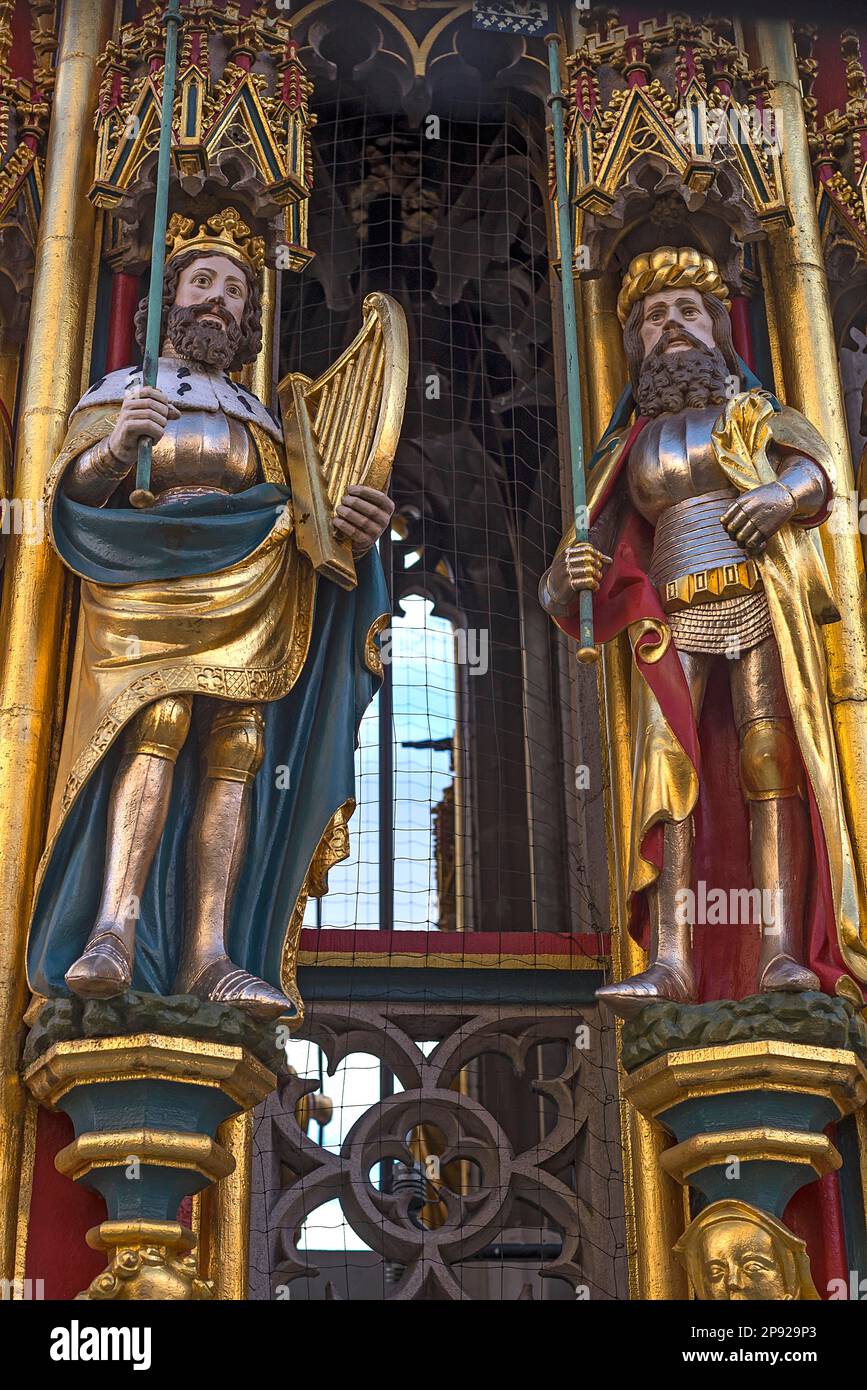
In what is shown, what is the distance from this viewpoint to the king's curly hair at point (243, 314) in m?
6.29

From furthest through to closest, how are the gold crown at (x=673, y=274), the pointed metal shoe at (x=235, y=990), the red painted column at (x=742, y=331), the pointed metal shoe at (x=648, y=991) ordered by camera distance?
1. the red painted column at (x=742, y=331)
2. the gold crown at (x=673, y=274)
3. the pointed metal shoe at (x=648, y=991)
4. the pointed metal shoe at (x=235, y=990)

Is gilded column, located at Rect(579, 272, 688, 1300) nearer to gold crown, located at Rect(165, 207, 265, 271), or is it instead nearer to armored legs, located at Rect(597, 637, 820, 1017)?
armored legs, located at Rect(597, 637, 820, 1017)

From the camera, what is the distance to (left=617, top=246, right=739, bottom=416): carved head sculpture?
6.28 meters

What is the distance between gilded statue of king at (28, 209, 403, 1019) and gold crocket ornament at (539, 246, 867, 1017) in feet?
2.37

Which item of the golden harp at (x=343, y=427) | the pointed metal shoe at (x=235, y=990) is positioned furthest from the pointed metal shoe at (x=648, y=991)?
the golden harp at (x=343, y=427)

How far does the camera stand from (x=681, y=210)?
677 centimetres

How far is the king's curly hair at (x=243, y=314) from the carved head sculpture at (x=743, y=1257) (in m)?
2.71

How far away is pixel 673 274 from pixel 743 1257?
113 inches

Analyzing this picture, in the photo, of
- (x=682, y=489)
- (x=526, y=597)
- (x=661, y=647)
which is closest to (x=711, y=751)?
(x=661, y=647)

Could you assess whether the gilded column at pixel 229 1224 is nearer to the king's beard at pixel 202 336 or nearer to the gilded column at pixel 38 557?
the gilded column at pixel 38 557

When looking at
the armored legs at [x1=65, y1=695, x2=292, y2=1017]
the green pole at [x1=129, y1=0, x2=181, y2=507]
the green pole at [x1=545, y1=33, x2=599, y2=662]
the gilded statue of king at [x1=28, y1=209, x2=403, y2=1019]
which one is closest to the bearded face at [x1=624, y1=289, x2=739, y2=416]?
the green pole at [x1=545, y1=33, x2=599, y2=662]

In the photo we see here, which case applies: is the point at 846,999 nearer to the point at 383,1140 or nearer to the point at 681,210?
the point at 383,1140

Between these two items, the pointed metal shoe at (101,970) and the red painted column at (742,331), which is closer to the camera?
the pointed metal shoe at (101,970)

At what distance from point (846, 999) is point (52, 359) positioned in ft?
9.48
